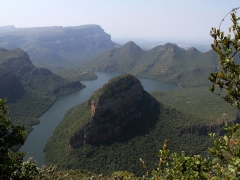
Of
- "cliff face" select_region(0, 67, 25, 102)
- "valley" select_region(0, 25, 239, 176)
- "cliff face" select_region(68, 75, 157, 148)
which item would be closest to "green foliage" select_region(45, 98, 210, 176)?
"valley" select_region(0, 25, 239, 176)

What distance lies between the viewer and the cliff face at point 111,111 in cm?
4769

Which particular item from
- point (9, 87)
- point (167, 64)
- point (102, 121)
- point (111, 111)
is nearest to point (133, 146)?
point (102, 121)

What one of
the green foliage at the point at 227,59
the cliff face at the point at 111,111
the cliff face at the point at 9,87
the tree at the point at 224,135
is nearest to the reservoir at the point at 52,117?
the cliff face at the point at 111,111

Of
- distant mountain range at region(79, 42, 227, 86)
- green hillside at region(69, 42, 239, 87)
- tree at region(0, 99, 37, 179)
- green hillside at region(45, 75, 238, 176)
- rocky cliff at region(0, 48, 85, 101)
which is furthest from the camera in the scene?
distant mountain range at region(79, 42, 227, 86)

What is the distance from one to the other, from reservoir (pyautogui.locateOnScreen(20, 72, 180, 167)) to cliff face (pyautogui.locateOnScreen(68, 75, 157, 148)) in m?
12.8

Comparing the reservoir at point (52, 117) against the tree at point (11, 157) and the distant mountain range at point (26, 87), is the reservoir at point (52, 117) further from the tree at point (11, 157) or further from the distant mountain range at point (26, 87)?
the tree at point (11, 157)

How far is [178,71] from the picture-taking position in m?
144

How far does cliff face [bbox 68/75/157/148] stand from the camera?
4769 centimetres

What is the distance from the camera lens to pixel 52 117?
260 ft

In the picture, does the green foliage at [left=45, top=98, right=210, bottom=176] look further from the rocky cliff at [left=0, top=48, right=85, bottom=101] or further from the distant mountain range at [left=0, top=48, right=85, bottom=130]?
the rocky cliff at [left=0, top=48, right=85, bottom=101]

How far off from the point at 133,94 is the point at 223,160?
4920 centimetres

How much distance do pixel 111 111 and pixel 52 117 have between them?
37.7 meters

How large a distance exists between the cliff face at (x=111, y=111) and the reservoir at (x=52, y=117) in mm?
12752

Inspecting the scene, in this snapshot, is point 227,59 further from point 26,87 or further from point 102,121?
point 26,87
